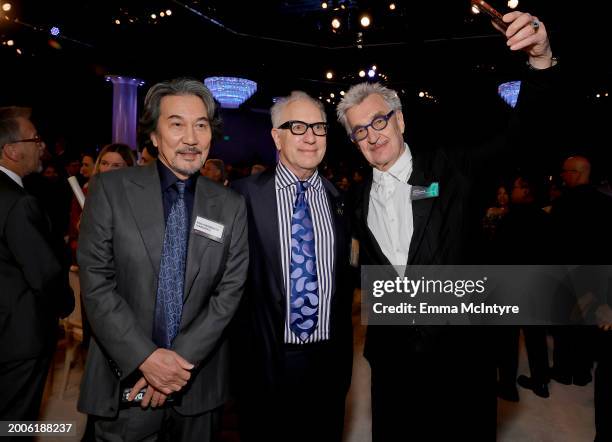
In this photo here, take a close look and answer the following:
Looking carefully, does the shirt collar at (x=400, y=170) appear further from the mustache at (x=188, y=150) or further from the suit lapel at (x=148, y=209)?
the suit lapel at (x=148, y=209)

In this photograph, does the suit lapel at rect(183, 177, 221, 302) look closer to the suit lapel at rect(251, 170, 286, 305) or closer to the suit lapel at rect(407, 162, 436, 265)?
the suit lapel at rect(251, 170, 286, 305)

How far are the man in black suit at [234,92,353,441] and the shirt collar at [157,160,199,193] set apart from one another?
37cm

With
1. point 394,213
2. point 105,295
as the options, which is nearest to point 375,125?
point 394,213

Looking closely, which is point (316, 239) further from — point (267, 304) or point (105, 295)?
point (105, 295)

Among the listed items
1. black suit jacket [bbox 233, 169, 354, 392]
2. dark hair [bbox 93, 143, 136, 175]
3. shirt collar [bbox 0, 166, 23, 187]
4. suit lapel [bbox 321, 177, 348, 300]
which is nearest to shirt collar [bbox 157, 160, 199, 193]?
black suit jacket [bbox 233, 169, 354, 392]

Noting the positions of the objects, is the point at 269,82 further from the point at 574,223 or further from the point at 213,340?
the point at 213,340

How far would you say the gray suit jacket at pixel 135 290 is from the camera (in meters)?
1.64

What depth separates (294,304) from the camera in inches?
83.2

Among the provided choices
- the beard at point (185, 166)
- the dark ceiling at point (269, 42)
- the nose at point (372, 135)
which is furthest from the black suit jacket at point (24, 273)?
the dark ceiling at point (269, 42)

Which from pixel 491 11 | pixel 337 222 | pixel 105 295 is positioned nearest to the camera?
pixel 491 11

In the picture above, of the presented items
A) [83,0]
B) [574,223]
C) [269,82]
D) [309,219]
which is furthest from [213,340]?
[269,82]

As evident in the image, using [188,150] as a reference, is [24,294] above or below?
below

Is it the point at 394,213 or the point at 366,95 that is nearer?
the point at 394,213

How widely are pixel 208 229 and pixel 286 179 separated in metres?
0.59
